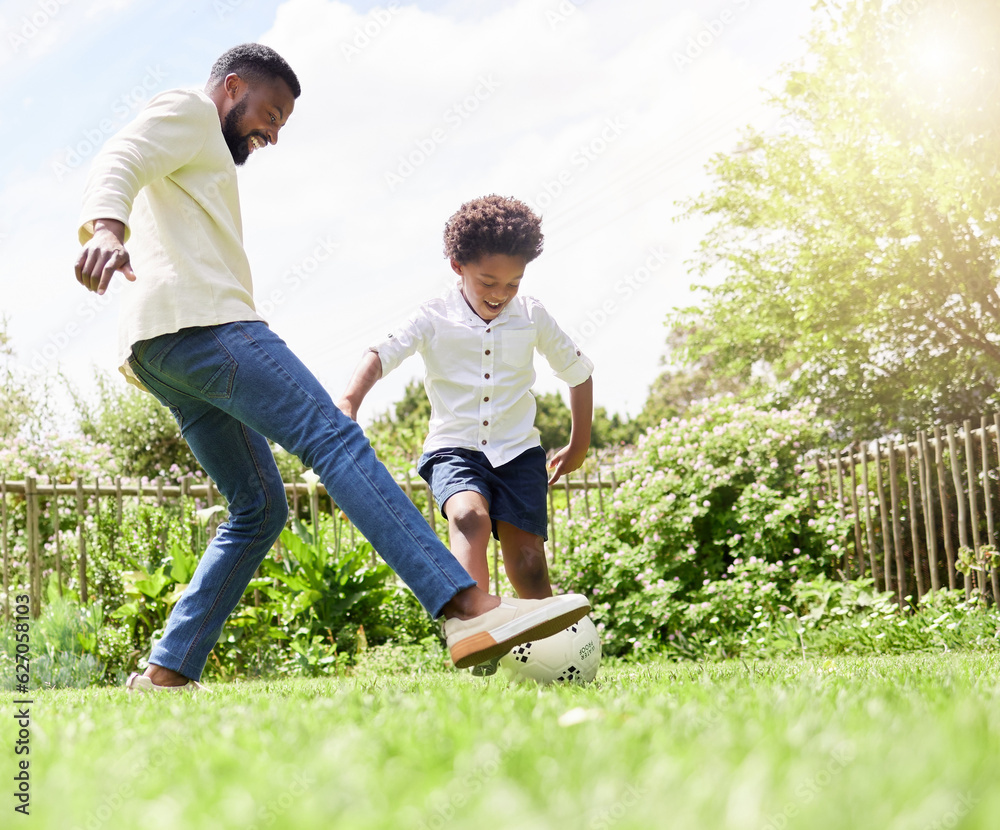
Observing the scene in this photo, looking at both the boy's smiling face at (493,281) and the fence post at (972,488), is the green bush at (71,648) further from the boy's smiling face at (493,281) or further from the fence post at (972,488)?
the fence post at (972,488)

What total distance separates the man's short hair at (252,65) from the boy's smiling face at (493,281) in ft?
3.54

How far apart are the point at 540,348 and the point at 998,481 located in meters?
4.40

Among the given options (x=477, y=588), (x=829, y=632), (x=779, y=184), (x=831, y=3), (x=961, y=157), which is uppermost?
(x=831, y=3)

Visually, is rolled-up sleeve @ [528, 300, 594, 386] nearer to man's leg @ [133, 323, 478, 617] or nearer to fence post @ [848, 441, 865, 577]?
man's leg @ [133, 323, 478, 617]

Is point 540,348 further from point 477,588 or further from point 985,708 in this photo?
point 985,708

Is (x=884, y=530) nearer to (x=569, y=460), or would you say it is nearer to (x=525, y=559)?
(x=569, y=460)

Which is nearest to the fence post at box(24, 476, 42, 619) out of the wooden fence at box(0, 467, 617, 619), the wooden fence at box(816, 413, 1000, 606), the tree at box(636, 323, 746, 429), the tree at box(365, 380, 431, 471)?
the wooden fence at box(0, 467, 617, 619)

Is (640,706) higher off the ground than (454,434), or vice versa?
(454,434)

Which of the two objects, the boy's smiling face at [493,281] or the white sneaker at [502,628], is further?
the boy's smiling face at [493,281]

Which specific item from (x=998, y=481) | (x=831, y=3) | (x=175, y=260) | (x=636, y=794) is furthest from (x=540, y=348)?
(x=831, y=3)

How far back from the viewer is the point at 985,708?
133 centimetres

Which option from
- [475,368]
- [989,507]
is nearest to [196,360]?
[475,368]

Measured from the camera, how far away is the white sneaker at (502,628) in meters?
2.24

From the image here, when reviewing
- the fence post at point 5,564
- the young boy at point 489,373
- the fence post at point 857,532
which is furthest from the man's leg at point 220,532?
the fence post at point 857,532
